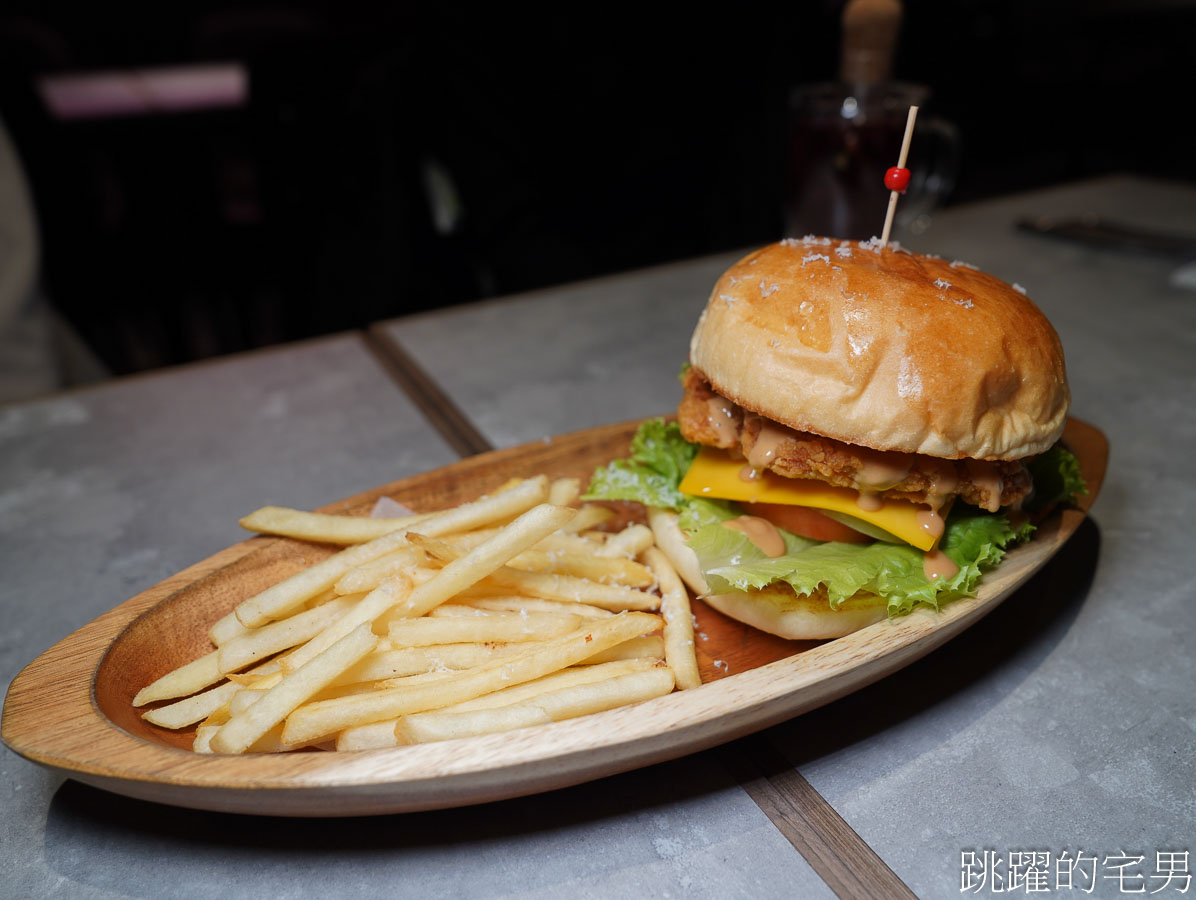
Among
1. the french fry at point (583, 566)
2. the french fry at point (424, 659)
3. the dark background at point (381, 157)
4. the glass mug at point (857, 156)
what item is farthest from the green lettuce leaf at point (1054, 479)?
the dark background at point (381, 157)

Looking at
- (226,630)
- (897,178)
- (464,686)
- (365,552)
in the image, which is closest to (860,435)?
(897,178)

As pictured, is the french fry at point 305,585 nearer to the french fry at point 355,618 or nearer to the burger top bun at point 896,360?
the french fry at point 355,618

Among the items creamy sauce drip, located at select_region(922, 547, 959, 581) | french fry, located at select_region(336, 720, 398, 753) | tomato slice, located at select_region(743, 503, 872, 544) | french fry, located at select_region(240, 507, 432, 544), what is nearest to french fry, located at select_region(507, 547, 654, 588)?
french fry, located at select_region(240, 507, 432, 544)

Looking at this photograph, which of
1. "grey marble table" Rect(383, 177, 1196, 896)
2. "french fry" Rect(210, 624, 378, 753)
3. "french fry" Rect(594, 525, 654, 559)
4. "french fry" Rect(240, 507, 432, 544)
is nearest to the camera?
"french fry" Rect(210, 624, 378, 753)

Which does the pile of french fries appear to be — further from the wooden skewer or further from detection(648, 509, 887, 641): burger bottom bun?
the wooden skewer

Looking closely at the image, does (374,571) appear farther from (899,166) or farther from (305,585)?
(899,166)

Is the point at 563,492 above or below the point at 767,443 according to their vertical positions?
below
